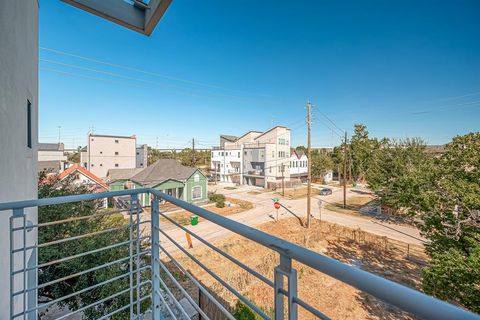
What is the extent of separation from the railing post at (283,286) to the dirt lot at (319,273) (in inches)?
179

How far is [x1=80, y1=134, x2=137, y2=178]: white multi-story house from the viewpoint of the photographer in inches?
896

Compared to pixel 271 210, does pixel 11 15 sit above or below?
above

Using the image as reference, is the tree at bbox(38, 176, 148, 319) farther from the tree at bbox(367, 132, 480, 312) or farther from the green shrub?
the green shrub

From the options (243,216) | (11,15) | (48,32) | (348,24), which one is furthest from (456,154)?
(48,32)

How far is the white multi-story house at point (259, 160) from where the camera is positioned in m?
25.0

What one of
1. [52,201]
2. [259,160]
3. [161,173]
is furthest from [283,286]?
[259,160]

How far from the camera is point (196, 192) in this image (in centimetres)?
1711

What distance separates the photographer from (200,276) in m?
7.40

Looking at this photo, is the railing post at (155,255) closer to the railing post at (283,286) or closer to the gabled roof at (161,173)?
the railing post at (283,286)

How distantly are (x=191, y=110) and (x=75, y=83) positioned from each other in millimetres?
11779

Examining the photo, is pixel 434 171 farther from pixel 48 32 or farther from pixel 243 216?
pixel 48 32

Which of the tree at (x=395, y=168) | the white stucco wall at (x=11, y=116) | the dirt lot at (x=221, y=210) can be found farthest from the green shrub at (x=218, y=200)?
the white stucco wall at (x=11, y=116)

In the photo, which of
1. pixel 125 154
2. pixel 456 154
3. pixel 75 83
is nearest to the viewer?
pixel 456 154

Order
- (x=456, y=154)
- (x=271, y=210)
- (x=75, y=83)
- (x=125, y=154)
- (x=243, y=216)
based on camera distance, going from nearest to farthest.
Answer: (x=456, y=154), (x=75, y=83), (x=243, y=216), (x=271, y=210), (x=125, y=154)
